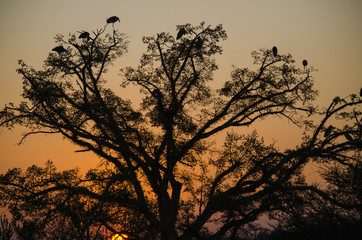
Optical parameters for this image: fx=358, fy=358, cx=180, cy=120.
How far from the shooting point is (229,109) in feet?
84.0

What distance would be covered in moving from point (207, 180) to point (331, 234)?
20.1 meters

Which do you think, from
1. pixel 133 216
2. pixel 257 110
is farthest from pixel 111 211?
pixel 257 110

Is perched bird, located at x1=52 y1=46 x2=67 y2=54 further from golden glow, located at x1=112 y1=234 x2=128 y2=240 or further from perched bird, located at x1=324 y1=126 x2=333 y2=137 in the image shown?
perched bird, located at x1=324 y1=126 x2=333 y2=137

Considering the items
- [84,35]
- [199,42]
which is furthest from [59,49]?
[199,42]

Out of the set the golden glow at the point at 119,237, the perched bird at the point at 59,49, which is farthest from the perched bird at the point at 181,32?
the golden glow at the point at 119,237

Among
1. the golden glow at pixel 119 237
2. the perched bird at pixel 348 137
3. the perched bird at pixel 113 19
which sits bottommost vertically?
the golden glow at pixel 119 237

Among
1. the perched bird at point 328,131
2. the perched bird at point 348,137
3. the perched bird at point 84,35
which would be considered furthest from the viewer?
the perched bird at point 84,35

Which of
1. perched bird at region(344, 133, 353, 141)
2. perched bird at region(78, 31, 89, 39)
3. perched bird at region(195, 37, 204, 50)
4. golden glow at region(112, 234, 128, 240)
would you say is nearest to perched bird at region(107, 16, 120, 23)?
perched bird at region(78, 31, 89, 39)

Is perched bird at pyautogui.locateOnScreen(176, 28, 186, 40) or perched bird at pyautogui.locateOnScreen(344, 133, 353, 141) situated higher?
perched bird at pyautogui.locateOnScreen(176, 28, 186, 40)

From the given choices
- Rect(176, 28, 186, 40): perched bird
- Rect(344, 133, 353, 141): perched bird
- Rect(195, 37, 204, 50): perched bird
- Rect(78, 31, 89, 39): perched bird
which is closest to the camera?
Rect(344, 133, 353, 141): perched bird

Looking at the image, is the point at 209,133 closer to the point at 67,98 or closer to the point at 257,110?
the point at 257,110

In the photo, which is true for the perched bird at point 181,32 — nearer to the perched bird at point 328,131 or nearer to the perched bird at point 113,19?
the perched bird at point 113,19

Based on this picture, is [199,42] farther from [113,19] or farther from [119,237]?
[119,237]

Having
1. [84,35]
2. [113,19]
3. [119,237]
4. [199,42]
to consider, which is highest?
[113,19]
